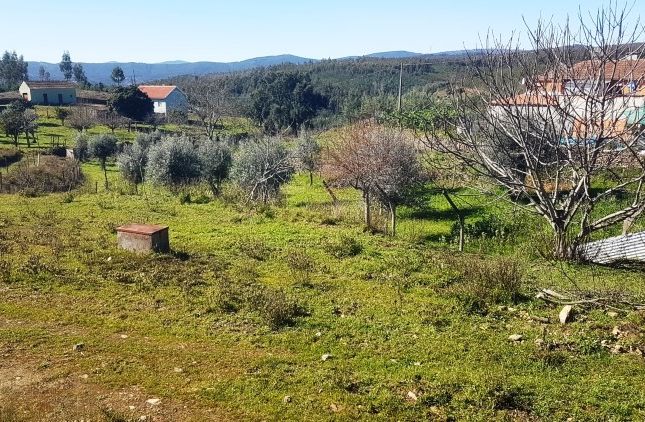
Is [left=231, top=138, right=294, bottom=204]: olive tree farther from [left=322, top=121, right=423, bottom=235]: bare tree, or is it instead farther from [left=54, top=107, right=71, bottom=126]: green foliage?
[left=54, top=107, right=71, bottom=126]: green foliage

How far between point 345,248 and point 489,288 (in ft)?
13.6

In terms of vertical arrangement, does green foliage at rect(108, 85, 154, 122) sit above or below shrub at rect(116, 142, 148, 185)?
above

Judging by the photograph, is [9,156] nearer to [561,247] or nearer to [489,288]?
[561,247]

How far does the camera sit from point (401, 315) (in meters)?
8.06

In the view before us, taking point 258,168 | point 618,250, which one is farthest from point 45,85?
point 618,250

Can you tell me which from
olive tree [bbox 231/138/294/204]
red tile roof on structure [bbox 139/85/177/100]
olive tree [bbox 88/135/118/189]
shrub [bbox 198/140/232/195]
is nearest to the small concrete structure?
olive tree [bbox 231/138/294/204]

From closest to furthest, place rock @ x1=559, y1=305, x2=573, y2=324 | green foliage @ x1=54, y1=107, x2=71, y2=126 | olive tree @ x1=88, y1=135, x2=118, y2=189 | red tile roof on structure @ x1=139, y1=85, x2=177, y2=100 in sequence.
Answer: rock @ x1=559, y1=305, x2=573, y2=324, olive tree @ x1=88, y1=135, x2=118, y2=189, green foliage @ x1=54, y1=107, x2=71, y2=126, red tile roof on structure @ x1=139, y1=85, x2=177, y2=100

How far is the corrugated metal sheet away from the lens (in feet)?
36.1

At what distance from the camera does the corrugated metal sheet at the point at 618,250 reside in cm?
1100

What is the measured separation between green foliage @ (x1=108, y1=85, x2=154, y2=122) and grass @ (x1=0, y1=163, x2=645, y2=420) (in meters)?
51.2

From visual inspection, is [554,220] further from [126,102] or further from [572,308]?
[126,102]

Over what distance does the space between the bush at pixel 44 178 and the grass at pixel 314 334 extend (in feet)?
43.1

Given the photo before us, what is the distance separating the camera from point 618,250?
38.8ft

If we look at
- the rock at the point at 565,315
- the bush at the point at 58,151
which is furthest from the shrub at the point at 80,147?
A: the rock at the point at 565,315
